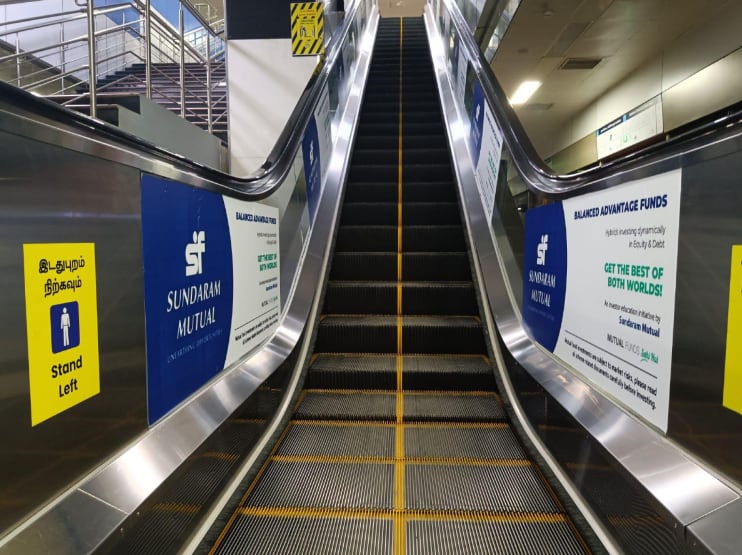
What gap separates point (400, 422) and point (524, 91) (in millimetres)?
7179

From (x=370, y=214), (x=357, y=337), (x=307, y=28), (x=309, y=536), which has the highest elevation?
(x=307, y=28)

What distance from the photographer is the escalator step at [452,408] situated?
2.58 m

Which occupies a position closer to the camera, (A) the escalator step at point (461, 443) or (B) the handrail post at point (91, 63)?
(A) the escalator step at point (461, 443)

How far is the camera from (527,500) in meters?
1.95

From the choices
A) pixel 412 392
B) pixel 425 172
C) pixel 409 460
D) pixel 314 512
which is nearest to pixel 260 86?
pixel 425 172

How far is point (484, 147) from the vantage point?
13.0 ft

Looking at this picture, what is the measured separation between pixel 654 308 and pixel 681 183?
1.17 ft

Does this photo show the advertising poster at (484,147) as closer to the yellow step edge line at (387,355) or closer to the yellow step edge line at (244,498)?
the yellow step edge line at (387,355)

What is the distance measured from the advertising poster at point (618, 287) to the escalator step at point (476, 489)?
19.8 inches

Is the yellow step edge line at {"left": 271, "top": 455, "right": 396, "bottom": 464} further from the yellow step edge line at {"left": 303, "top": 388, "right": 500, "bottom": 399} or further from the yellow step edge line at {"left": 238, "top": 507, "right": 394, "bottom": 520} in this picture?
the yellow step edge line at {"left": 303, "top": 388, "right": 500, "bottom": 399}

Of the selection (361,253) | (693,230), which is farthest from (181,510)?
(361,253)

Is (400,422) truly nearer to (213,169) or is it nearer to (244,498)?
(244,498)

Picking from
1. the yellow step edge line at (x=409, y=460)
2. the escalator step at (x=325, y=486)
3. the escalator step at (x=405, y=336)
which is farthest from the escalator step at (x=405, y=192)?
the escalator step at (x=325, y=486)

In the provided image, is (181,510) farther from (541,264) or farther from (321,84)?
(321,84)
